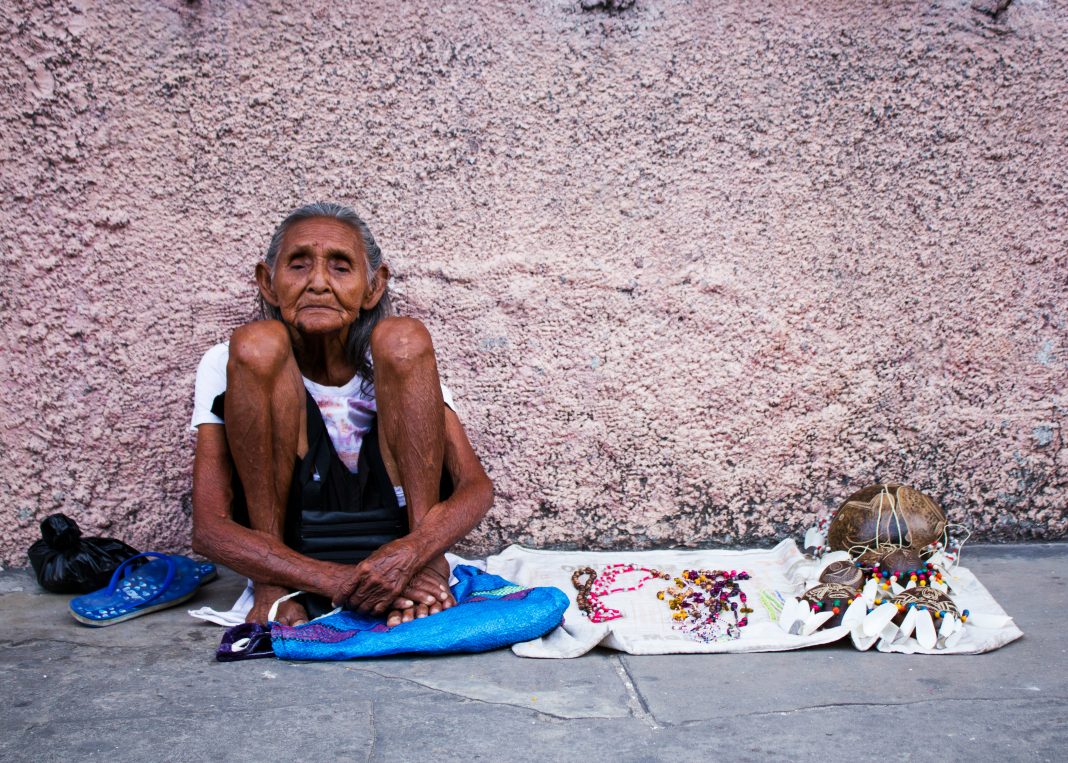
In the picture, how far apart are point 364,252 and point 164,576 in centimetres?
107

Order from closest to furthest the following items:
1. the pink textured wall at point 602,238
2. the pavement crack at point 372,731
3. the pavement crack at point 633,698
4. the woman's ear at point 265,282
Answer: the pavement crack at point 372,731, the pavement crack at point 633,698, the woman's ear at point 265,282, the pink textured wall at point 602,238

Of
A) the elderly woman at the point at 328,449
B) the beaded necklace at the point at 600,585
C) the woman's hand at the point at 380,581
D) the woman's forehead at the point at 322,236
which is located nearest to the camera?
the woman's hand at the point at 380,581

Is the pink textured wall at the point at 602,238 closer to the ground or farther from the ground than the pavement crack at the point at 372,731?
farther from the ground

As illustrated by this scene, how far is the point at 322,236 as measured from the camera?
264cm

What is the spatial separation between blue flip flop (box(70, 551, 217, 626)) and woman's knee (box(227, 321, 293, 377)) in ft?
2.21

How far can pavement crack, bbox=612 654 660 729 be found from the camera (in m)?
1.83

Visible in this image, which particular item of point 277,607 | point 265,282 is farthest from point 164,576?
→ point 265,282

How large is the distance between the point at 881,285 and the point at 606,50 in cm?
114

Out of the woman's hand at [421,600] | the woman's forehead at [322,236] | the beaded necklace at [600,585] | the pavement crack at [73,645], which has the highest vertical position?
the woman's forehead at [322,236]

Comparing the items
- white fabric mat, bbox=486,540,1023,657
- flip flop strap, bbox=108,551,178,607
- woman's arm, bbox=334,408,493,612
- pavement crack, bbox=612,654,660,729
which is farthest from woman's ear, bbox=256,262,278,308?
pavement crack, bbox=612,654,660,729

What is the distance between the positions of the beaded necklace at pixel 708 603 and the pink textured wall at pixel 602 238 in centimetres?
34

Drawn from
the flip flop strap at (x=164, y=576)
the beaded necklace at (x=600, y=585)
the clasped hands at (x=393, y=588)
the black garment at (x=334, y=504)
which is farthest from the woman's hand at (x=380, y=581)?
the flip flop strap at (x=164, y=576)

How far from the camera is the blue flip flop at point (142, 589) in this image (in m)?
2.48

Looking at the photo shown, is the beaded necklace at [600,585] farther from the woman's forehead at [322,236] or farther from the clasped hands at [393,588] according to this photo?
the woman's forehead at [322,236]
